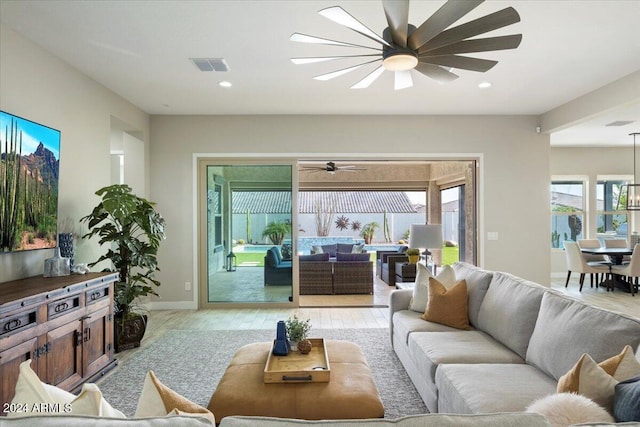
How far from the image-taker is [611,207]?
339 inches

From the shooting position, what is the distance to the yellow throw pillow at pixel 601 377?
1300 mm

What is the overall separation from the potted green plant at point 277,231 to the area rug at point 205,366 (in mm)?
1681

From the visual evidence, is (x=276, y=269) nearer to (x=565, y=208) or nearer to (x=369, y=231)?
(x=565, y=208)

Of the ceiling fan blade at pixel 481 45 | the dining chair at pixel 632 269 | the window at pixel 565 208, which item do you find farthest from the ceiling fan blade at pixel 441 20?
the window at pixel 565 208

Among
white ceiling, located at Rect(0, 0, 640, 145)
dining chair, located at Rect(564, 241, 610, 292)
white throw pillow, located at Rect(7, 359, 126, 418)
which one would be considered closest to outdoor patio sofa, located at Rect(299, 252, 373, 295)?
white ceiling, located at Rect(0, 0, 640, 145)

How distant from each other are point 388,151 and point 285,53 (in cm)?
265

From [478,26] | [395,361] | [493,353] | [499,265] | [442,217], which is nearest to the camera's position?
[478,26]

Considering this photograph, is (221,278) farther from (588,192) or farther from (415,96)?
(588,192)

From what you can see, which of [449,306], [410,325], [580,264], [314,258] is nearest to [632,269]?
[580,264]

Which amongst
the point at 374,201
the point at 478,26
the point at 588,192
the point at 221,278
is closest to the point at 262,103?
the point at 221,278

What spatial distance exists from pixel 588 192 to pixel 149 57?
369 inches

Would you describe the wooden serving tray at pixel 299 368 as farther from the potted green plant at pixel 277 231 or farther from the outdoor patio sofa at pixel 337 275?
the outdoor patio sofa at pixel 337 275

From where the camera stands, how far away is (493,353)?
247cm

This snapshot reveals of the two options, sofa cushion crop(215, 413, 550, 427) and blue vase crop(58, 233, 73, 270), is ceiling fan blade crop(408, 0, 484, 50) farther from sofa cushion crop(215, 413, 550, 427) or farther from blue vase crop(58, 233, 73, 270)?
blue vase crop(58, 233, 73, 270)
